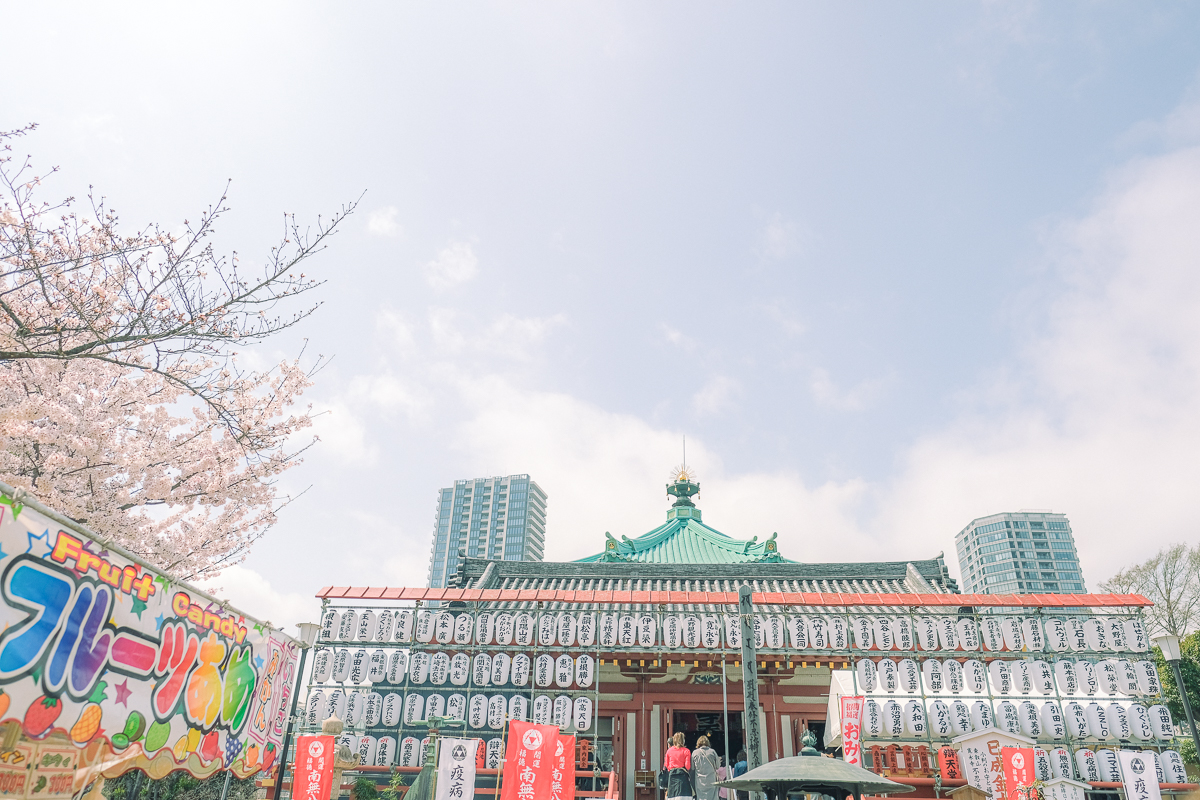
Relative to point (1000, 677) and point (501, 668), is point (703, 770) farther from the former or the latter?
point (1000, 677)

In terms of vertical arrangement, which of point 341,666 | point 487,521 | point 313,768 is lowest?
point 313,768

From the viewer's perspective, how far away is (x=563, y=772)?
1363cm

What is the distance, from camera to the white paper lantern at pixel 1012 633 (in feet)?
57.5

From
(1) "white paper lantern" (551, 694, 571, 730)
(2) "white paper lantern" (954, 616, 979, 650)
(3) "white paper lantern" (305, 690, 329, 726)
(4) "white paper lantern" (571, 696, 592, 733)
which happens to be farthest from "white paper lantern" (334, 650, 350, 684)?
(2) "white paper lantern" (954, 616, 979, 650)

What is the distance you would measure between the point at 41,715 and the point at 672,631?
49.8 feet

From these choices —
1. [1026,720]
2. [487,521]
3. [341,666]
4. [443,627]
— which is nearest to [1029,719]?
[1026,720]

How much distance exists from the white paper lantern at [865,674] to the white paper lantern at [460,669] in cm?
996

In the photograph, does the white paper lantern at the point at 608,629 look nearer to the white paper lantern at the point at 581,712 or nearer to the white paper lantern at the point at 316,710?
the white paper lantern at the point at 581,712

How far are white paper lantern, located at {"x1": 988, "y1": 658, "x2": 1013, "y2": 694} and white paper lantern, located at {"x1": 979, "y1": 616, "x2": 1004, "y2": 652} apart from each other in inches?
16.0

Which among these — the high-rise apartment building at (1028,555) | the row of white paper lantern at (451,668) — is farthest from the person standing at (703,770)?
the high-rise apartment building at (1028,555)

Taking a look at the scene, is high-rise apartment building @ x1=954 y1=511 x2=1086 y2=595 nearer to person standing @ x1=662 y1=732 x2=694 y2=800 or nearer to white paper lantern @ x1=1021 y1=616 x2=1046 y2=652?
white paper lantern @ x1=1021 y1=616 x2=1046 y2=652

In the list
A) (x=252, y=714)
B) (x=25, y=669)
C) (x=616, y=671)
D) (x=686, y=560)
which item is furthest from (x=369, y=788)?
(x=686, y=560)

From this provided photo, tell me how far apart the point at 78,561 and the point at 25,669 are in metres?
0.77

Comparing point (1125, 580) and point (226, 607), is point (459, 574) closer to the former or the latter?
point (226, 607)
